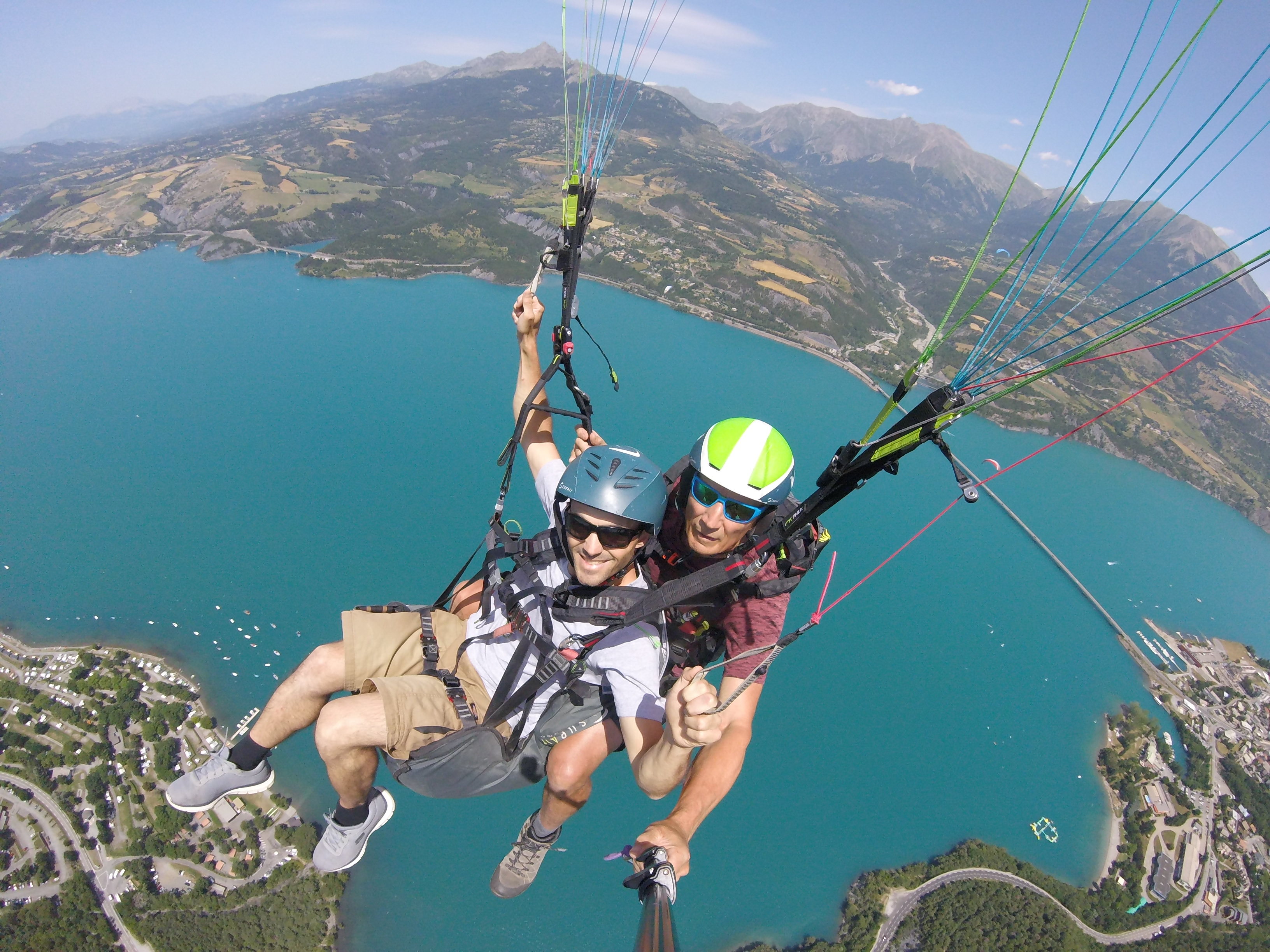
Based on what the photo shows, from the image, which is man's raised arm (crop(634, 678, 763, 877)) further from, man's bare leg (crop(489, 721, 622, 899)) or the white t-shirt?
man's bare leg (crop(489, 721, 622, 899))

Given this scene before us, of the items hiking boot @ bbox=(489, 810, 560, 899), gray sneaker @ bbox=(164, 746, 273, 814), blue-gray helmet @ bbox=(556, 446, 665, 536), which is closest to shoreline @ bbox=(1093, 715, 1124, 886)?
hiking boot @ bbox=(489, 810, 560, 899)

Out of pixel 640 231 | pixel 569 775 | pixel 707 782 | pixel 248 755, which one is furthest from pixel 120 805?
pixel 640 231

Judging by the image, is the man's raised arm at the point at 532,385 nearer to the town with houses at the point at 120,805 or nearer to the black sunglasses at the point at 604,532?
the black sunglasses at the point at 604,532

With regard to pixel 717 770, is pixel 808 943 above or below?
below

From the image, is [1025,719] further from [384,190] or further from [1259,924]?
[384,190]

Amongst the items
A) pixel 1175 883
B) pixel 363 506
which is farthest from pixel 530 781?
pixel 1175 883

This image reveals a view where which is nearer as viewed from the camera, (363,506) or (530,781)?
(530,781)

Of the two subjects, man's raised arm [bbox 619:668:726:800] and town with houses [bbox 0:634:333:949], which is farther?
town with houses [bbox 0:634:333:949]
